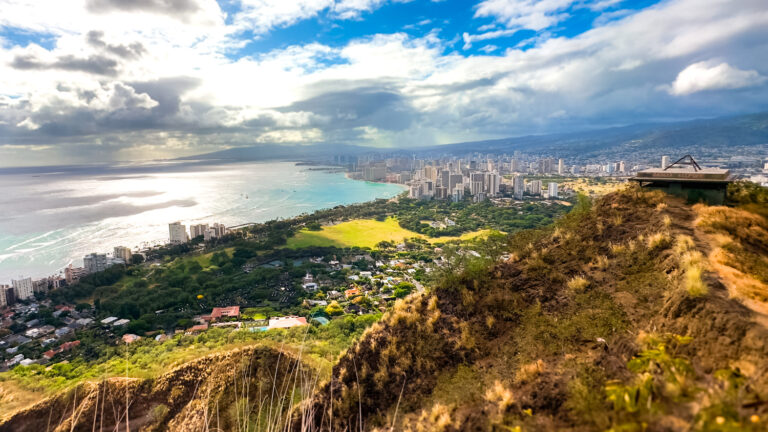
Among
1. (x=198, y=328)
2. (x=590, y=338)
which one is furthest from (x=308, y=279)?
(x=590, y=338)

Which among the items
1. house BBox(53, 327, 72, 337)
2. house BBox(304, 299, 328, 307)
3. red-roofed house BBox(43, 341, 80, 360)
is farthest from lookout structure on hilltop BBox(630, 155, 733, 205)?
house BBox(53, 327, 72, 337)

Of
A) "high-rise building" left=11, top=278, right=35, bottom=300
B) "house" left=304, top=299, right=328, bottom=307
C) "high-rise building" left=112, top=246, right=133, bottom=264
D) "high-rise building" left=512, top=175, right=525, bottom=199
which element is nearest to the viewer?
"house" left=304, top=299, right=328, bottom=307

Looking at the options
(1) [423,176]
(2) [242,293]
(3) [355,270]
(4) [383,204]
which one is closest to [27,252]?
(2) [242,293]

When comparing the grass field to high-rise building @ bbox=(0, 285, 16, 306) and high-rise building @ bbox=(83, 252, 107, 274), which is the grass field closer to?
high-rise building @ bbox=(83, 252, 107, 274)

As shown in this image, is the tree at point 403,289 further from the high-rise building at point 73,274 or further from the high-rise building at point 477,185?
the high-rise building at point 477,185

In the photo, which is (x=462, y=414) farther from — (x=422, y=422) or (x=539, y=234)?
(x=539, y=234)
